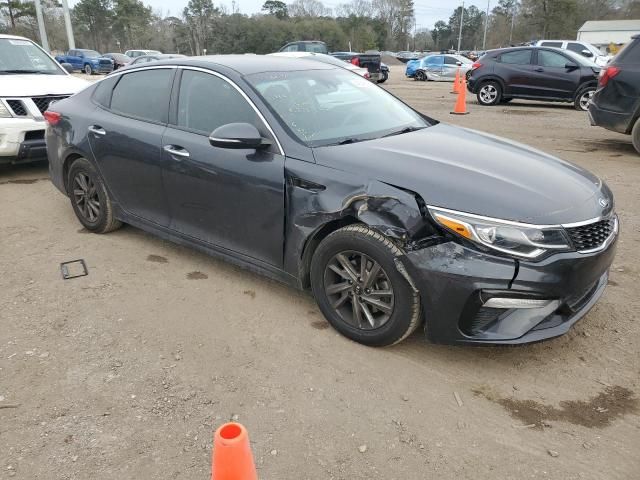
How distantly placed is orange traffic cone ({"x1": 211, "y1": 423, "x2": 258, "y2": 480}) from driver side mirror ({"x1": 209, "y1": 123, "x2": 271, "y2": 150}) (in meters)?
2.03

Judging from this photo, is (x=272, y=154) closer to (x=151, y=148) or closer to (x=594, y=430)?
(x=151, y=148)

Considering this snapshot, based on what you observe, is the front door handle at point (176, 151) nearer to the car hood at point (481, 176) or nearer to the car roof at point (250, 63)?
the car roof at point (250, 63)

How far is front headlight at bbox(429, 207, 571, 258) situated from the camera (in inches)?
106

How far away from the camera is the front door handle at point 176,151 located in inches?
151

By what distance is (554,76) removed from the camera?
523 inches

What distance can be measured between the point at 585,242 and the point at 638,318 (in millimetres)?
1057

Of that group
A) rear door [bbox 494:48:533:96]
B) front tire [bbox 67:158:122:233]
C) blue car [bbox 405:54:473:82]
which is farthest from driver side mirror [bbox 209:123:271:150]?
blue car [bbox 405:54:473:82]

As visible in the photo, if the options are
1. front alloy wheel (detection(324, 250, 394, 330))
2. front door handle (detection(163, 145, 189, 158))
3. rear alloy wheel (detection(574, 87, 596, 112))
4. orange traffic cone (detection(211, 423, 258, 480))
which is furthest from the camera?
rear alloy wheel (detection(574, 87, 596, 112))

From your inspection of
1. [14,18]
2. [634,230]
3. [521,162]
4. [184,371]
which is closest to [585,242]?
[521,162]

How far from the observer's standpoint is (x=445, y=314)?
9.23 feet

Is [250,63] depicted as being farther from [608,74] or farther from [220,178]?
[608,74]

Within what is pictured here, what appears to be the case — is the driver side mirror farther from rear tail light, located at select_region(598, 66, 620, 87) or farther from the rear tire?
the rear tire

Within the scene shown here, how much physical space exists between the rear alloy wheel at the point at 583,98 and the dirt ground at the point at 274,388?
410 inches

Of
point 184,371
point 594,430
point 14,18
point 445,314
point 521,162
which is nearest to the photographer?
point 594,430
